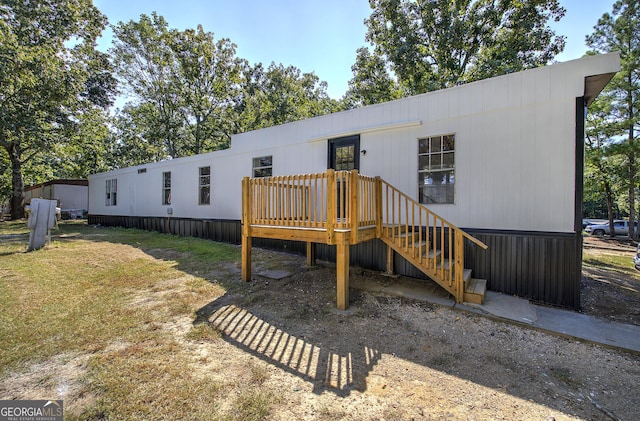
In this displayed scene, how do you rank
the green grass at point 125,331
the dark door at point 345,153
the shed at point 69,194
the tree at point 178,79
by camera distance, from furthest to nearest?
the shed at point 69,194 → the tree at point 178,79 → the dark door at point 345,153 → the green grass at point 125,331

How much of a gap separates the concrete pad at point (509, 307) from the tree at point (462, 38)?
1067 cm

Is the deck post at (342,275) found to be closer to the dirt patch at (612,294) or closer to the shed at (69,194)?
the dirt patch at (612,294)

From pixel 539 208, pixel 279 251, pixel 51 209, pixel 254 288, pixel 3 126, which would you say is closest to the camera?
pixel 539 208

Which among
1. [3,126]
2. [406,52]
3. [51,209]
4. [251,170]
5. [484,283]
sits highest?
[406,52]

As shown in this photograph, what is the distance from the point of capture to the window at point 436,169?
537 centimetres

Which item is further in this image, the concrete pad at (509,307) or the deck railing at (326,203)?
the deck railing at (326,203)

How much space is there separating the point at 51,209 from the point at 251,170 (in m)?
5.31

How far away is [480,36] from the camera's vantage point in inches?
500

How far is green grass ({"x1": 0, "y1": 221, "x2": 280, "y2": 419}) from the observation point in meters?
2.10

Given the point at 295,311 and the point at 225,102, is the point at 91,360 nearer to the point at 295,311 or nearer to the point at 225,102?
the point at 295,311

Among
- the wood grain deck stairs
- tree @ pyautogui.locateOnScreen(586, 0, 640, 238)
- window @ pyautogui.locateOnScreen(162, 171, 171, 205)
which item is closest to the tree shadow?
the wood grain deck stairs

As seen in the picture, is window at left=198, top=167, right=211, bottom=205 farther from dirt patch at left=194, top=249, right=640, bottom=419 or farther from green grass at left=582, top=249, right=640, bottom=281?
green grass at left=582, top=249, right=640, bottom=281

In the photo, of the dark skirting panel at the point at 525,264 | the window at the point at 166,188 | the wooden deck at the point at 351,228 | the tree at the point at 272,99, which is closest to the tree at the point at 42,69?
the window at the point at 166,188

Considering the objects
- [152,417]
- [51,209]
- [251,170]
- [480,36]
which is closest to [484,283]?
→ [152,417]
